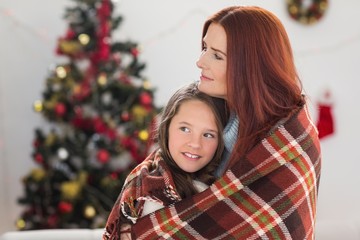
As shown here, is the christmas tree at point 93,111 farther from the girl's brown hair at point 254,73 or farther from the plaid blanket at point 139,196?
the girl's brown hair at point 254,73

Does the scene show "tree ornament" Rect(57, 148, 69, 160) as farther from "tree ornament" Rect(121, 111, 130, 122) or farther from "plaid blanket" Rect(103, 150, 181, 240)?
"plaid blanket" Rect(103, 150, 181, 240)

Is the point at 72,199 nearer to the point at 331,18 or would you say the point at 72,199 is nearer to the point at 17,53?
the point at 17,53

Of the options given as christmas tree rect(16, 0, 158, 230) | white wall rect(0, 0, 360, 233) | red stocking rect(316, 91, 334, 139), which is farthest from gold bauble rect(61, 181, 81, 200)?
red stocking rect(316, 91, 334, 139)

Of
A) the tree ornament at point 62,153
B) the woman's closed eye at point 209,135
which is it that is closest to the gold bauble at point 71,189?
the tree ornament at point 62,153

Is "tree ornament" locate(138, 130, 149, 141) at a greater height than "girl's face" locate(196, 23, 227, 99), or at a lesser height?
lesser

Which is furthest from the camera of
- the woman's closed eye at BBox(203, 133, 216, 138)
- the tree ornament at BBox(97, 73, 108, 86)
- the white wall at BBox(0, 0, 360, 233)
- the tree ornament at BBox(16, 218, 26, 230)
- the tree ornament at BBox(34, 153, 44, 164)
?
the white wall at BBox(0, 0, 360, 233)

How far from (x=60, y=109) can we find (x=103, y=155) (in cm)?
34

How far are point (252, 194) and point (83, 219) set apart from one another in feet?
6.78

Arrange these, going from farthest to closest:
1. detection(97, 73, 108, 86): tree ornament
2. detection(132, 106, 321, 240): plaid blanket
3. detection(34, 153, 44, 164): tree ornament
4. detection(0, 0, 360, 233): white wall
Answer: detection(0, 0, 360, 233): white wall → detection(34, 153, 44, 164): tree ornament → detection(97, 73, 108, 86): tree ornament → detection(132, 106, 321, 240): plaid blanket

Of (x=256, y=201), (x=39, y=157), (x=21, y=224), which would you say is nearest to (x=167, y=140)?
(x=256, y=201)

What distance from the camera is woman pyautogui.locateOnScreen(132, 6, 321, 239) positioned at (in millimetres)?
1530

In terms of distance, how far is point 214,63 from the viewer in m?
1.60

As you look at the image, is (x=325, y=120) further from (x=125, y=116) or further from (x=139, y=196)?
(x=139, y=196)

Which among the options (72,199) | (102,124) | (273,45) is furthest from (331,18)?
(273,45)
